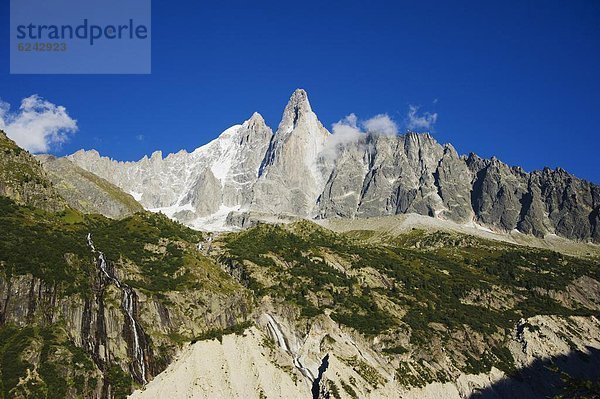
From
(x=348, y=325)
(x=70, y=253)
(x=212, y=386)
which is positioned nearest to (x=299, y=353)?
(x=348, y=325)

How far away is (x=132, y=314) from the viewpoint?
140000mm

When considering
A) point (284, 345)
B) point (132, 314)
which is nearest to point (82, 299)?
point (132, 314)

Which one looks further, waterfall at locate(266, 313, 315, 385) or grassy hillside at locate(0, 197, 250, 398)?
waterfall at locate(266, 313, 315, 385)

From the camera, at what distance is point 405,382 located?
498ft

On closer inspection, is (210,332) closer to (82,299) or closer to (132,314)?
(132,314)

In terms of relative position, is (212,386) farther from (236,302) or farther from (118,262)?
(118,262)

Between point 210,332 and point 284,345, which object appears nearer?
point 210,332

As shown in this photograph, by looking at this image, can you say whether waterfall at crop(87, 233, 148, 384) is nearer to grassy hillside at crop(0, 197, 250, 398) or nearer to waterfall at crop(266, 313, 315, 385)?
grassy hillside at crop(0, 197, 250, 398)

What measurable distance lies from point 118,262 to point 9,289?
33541 mm

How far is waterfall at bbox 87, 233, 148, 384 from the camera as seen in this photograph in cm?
12888

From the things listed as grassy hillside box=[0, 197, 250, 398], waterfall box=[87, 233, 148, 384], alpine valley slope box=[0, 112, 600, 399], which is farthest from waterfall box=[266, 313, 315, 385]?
waterfall box=[87, 233, 148, 384]

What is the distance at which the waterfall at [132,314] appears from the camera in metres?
129

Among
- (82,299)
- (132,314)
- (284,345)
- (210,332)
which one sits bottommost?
(284,345)

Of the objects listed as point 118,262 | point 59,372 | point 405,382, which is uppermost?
point 118,262
